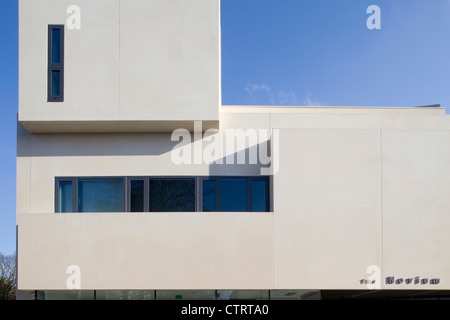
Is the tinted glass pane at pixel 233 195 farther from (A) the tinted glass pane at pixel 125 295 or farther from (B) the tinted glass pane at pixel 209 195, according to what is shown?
(A) the tinted glass pane at pixel 125 295

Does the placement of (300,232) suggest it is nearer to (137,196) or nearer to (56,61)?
(137,196)

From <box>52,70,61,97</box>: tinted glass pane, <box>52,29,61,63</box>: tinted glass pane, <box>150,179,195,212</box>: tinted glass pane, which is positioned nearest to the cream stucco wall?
<box>150,179,195,212</box>: tinted glass pane

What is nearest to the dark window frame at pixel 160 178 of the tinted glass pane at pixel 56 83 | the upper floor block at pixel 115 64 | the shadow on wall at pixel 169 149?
the shadow on wall at pixel 169 149

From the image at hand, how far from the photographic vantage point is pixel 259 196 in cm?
1305

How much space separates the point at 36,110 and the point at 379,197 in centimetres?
965

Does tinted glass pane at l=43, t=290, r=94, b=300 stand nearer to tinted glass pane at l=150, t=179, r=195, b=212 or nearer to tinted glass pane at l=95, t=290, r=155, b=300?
tinted glass pane at l=95, t=290, r=155, b=300

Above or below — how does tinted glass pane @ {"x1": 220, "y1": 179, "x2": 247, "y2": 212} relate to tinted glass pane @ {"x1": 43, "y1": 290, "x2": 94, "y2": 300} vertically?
above

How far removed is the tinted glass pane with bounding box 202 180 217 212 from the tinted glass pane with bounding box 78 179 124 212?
2391 millimetres

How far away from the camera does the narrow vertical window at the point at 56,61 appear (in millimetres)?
12375

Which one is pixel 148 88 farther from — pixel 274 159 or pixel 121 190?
pixel 274 159

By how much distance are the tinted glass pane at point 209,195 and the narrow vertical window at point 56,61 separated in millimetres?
4755

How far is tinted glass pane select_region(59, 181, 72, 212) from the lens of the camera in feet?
42.4

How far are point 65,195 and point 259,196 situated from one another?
5.67 metres

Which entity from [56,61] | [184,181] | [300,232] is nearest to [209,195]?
[184,181]
